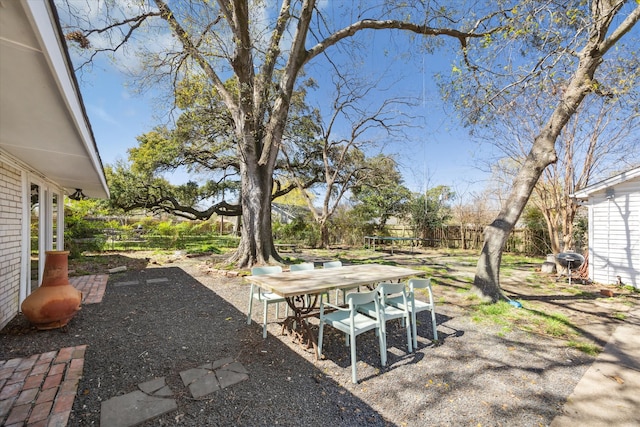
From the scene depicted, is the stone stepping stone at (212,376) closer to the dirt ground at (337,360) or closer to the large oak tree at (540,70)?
the dirt ground at (337,360)

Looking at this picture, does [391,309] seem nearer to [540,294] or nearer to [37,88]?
[37,88]

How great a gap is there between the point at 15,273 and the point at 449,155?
645 inches

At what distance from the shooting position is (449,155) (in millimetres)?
14711

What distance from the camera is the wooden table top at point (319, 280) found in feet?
10.7

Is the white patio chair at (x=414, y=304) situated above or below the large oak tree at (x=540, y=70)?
below

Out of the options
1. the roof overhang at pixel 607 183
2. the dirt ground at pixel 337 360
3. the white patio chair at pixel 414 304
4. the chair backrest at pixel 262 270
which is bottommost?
the dirt ground at pixel 337 360

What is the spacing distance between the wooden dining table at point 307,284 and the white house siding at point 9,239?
3531 millimetres

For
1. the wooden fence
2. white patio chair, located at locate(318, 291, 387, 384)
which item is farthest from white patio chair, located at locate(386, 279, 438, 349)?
the wooden fence

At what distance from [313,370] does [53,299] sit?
3753 millimetres

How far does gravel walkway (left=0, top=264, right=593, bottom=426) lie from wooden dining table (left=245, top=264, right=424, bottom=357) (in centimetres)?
25

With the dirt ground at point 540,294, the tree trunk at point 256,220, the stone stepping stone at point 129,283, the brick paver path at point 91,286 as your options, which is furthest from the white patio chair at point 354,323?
the stone stepping stone at point 129,283

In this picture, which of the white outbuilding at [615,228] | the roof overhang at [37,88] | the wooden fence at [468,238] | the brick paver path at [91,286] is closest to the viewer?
the roof overhang at [37,88]

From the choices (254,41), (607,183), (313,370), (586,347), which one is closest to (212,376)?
(313,370)

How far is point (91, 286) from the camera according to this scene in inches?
247
